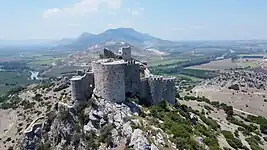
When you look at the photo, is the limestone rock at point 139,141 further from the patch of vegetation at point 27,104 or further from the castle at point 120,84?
the patch of vegetation at point 27,104

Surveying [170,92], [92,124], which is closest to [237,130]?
[170,92]

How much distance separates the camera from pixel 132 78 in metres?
31.9

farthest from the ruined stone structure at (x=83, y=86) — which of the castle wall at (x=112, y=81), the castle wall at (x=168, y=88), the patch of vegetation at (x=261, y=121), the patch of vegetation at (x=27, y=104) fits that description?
the patch of vegetation at (x=261, y=121)

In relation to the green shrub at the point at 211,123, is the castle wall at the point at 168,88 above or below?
above

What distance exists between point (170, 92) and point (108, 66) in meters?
7.62

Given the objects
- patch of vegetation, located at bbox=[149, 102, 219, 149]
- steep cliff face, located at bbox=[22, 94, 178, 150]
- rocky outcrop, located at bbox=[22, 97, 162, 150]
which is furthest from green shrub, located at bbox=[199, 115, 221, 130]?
rocky outcrop, located at bbox=[22, 97, 162, 150]

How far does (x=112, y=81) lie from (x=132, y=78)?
332cm

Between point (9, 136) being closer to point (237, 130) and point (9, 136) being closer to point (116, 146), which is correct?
point (116, 146)

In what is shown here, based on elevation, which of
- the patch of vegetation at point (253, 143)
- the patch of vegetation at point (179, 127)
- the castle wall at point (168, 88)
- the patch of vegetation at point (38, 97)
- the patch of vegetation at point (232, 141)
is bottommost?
the patch of vegetation at point (253, 143)

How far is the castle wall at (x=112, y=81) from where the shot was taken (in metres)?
28.9

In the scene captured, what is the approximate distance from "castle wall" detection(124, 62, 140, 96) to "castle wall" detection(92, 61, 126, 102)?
6.60 ft

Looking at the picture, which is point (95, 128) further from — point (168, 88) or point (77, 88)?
point (168, 88)

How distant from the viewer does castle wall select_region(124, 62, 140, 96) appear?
31.4m

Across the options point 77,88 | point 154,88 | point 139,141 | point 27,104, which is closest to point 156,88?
point 154,88
